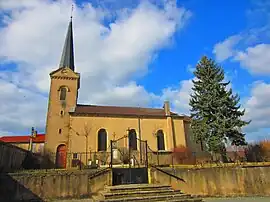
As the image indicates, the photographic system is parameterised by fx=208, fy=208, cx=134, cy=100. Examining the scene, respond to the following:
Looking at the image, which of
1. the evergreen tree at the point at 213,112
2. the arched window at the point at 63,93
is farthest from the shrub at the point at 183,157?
the arched window at the point at 63,93

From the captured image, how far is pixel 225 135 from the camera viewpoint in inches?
774

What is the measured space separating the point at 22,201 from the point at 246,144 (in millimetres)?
19339

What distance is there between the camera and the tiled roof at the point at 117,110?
2966 centimetres

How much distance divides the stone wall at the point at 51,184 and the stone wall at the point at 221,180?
4.22m

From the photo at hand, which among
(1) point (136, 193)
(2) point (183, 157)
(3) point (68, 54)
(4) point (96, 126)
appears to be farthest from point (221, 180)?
(3) point (68, 54)

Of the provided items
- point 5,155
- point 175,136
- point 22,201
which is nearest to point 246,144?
point 175,136

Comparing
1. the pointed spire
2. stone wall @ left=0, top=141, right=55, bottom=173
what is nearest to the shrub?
stone wall @ left=0, top=141, right=55, bottom=173

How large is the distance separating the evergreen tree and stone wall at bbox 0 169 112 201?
10.7 m

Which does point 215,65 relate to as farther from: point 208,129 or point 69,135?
point 69,135

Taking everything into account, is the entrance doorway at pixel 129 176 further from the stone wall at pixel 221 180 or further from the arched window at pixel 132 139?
the arched window at pixel 132 139

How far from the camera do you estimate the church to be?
27469 millimetres

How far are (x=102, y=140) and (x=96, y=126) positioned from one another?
2112 millimetres

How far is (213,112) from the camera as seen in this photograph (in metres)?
21.0

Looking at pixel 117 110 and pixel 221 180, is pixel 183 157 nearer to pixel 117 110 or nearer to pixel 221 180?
pixel 221 180
